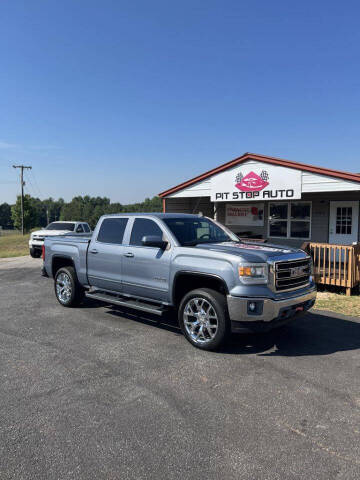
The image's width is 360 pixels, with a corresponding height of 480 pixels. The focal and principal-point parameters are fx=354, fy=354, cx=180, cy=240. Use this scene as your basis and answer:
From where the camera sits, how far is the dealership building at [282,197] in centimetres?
1162

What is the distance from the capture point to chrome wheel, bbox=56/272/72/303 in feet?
24.4

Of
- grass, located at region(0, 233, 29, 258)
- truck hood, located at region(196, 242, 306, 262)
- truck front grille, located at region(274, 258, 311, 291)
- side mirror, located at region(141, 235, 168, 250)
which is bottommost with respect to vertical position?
grass, located at region(0, 233, 29, 258)

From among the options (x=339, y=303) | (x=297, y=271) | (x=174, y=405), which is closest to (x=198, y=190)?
(x=339, y=303)

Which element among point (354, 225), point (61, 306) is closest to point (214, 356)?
point (61, 306)

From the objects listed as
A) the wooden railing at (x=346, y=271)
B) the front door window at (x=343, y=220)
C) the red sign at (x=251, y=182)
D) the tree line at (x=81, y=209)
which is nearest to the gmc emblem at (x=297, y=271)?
the wooden railing at (x=346, y=271)

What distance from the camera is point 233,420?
10.6 feet

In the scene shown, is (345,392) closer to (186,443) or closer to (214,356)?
(214,356)

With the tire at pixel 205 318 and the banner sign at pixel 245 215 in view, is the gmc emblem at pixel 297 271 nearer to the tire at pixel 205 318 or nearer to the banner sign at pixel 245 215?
the tire at pixel 205 318

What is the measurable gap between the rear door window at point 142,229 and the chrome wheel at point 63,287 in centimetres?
211

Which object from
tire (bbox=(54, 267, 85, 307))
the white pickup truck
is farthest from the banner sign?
tire (bbox=(54, 267, 85, 307))

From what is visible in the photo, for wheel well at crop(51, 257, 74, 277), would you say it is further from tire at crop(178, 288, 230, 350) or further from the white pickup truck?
the white pickup truck

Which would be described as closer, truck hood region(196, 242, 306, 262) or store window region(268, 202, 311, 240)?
truck hood region(196, 242, 306, 262)

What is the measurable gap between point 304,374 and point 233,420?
1.39 meters

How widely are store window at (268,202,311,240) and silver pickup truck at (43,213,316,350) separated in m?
9.19
